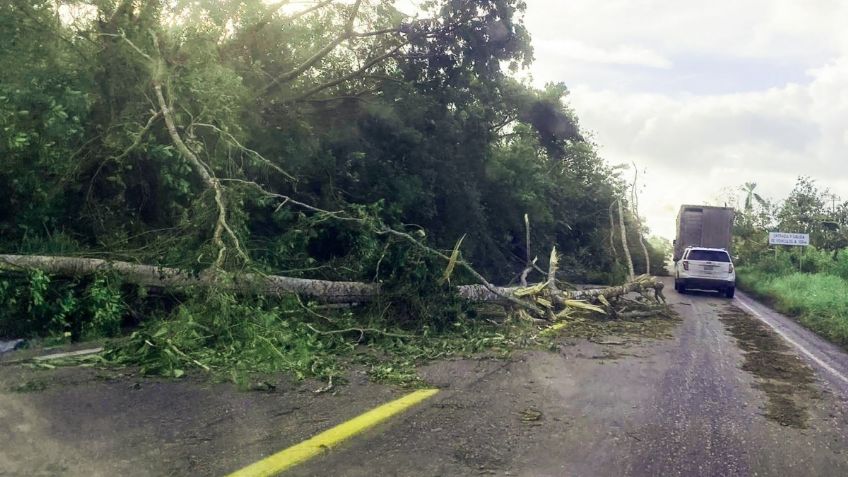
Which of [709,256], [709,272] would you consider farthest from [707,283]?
[709,256]

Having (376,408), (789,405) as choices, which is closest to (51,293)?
(376,408)

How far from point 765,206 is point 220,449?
4506 cm

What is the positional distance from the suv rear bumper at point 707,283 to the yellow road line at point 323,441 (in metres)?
18.4

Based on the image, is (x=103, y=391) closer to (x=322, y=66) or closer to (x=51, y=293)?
(x=51, y=293)

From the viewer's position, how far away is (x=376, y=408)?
17.1ft

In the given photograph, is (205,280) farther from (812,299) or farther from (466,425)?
(812,299)

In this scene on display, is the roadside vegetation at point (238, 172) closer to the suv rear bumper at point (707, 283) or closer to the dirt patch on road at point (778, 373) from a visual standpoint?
the dirt patch on road at point (778, 373)

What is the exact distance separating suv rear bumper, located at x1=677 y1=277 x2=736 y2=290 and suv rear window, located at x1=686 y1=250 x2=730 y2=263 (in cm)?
63

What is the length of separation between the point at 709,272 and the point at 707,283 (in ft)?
1.15

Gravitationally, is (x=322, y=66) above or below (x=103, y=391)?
above

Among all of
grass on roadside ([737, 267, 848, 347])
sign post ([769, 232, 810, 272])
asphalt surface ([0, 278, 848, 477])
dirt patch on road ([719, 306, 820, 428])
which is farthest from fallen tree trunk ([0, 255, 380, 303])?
sign post ([769, 232, 810, 272])

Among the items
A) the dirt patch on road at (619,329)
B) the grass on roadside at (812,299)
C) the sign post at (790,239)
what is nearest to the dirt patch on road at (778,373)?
the dirt patch on road at (619,329)

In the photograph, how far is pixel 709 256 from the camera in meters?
22.2

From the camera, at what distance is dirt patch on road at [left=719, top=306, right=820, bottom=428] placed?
19.5 ft
